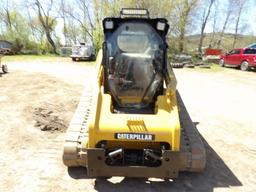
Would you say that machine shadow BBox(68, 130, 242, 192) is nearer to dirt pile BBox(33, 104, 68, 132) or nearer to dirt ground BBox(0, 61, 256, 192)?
dirt ground BBox(0, 61, 256, 192)

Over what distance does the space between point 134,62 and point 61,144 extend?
2251mm

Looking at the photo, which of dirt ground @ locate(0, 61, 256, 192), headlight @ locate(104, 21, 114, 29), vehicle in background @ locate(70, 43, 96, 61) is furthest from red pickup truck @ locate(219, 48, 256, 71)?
headlight @ locate(104, 21, 114, 29)

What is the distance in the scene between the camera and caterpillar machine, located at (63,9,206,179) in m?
4.35

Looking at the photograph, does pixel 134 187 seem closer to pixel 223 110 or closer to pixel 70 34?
pixel 223 110

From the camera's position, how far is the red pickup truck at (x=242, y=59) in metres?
23.7

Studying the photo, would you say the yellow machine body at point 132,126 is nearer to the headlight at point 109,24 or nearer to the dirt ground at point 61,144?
the dirt ground at point 61,144

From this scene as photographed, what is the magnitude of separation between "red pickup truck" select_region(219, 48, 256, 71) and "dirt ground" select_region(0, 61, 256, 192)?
13286mm

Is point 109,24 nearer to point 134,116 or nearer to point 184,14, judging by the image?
point 134,116

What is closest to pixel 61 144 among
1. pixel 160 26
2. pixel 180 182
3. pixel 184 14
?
pixel 180 182

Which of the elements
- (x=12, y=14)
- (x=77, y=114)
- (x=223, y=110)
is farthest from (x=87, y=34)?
(x=77, y=114)

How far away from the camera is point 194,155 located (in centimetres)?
486

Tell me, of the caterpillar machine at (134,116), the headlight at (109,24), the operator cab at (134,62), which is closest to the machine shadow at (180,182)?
the caterpillar machine at (134,116)

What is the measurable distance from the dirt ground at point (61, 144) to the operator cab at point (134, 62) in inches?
52.2

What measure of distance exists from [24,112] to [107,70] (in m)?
3.83
